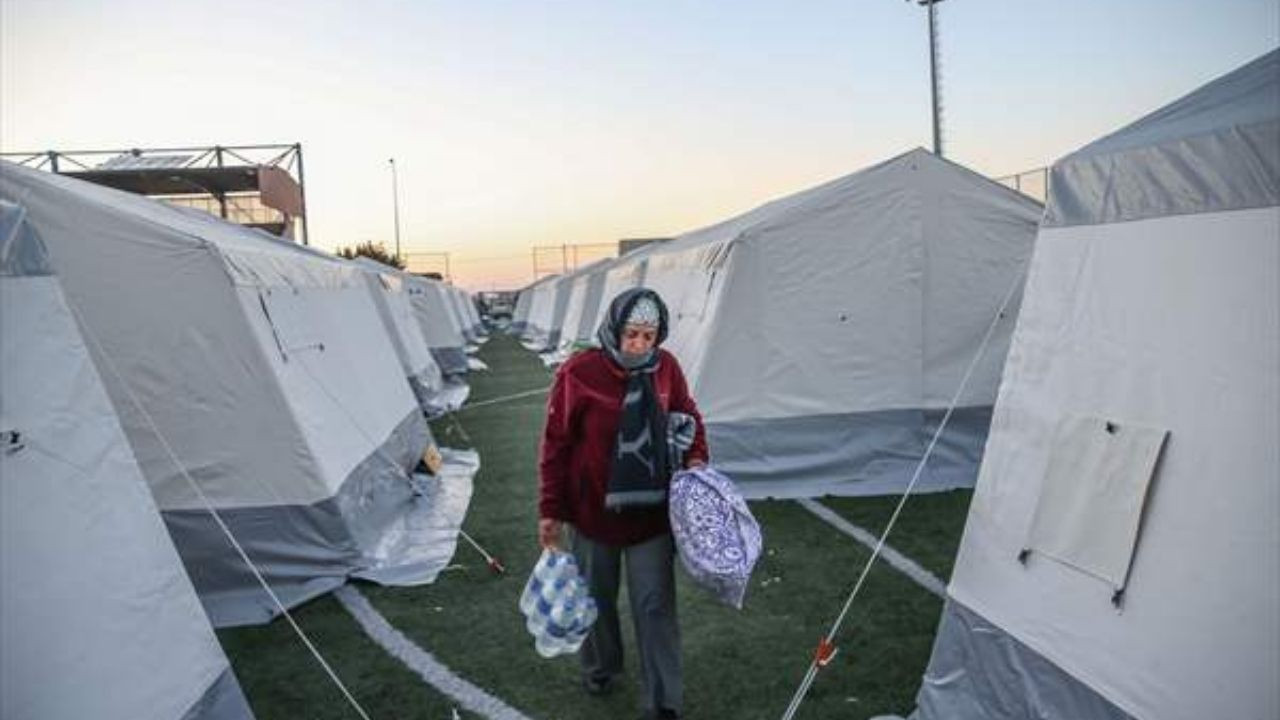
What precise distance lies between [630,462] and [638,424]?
0.51 feet

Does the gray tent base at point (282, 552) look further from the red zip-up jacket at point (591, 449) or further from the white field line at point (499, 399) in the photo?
the white field line at point (499, 399)

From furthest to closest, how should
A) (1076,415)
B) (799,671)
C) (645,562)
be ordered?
(799,671) < (645,562) < (1076,415)

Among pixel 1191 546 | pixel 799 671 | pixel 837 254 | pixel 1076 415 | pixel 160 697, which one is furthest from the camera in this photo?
pixel 837 254

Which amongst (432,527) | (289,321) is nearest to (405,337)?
(432,527)

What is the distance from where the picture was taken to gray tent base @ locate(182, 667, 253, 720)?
3137 millimetres

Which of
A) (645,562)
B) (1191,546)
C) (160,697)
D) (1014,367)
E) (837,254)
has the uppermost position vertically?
(837,254)

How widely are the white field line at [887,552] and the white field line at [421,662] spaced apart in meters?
2.63

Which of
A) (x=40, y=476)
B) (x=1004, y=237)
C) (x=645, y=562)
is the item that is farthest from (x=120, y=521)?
(x=1004, y=237)

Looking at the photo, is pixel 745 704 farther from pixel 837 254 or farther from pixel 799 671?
pixel 837 254

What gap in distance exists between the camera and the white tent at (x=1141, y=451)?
8.27 ft

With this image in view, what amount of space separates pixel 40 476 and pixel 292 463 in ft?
9.25

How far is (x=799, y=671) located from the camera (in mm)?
4277

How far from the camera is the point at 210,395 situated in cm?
542

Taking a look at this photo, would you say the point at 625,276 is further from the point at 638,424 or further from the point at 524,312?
the point at 524,312
